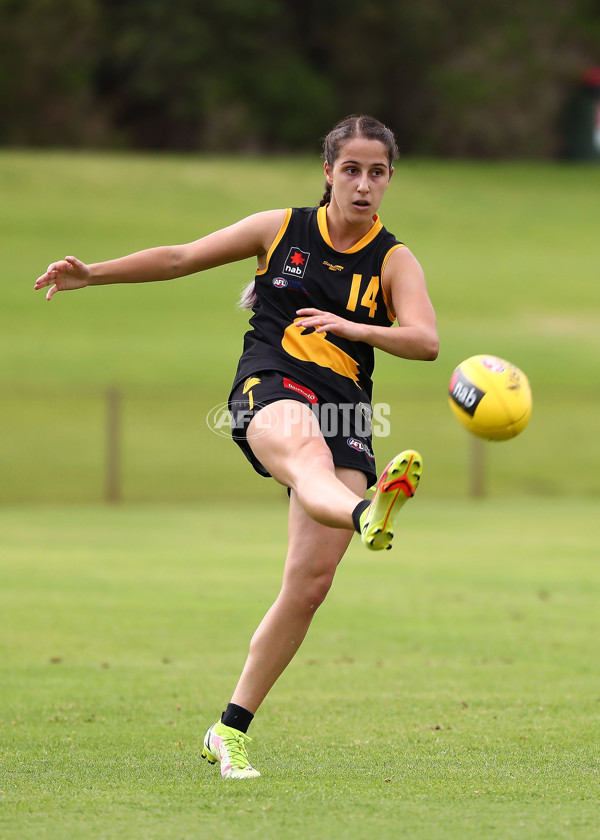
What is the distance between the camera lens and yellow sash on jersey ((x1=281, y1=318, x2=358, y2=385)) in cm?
488

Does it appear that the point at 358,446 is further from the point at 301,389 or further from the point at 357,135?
the point at 357,135

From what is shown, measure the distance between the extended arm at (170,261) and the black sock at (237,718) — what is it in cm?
172

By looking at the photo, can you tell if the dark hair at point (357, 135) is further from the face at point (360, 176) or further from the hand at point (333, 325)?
the hand at point (333, 325)

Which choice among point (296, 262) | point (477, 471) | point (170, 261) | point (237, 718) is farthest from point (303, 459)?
point (477, 471)

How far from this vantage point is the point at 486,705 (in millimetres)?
6242

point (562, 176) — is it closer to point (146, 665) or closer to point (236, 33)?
point (236, 33)

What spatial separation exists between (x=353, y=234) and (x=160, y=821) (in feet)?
7.72

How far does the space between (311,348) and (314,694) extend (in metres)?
2.43

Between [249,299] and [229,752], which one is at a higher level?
[249,299]

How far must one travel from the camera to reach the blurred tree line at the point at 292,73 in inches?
2127

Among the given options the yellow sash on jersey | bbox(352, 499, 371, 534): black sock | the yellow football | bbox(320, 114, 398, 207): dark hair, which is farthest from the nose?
bbox(352, 499, 371, 534): black sock

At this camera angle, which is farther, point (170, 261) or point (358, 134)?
point (170, 261)

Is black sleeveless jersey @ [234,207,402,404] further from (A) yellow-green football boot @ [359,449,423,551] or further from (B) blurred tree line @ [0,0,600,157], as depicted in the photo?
(B) blurred tree line @ [0,0,600,157]

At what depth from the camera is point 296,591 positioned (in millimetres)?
4844
